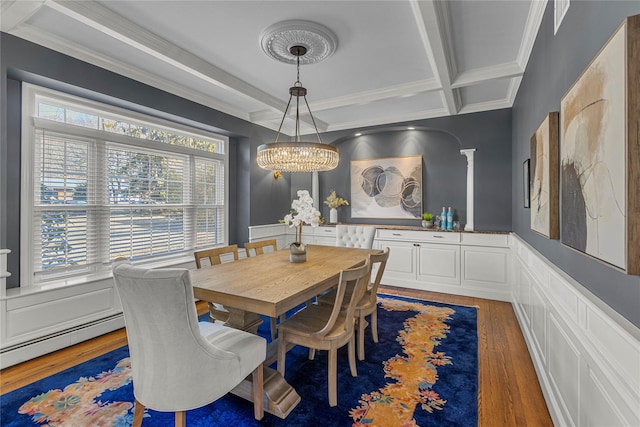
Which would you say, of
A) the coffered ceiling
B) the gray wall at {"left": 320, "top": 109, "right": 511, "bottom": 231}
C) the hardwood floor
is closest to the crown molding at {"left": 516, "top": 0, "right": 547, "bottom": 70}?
the coffered ceiling

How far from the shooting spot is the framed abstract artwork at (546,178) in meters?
1.80

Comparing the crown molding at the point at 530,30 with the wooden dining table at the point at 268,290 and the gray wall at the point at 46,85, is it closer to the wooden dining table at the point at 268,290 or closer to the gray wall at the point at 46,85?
the wooden dining table at the point at 268,290

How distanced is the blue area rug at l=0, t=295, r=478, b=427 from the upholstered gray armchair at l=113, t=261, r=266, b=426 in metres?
0.10

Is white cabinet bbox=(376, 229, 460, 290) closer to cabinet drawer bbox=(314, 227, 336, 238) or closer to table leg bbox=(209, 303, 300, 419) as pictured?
cabinet drawer bbox=(314, 227, 336, 238)

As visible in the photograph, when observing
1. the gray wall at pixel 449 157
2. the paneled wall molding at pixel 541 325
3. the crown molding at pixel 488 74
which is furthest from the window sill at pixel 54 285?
the crown molding at pixel 488 74

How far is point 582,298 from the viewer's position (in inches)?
51.4

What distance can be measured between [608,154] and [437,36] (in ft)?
5.58

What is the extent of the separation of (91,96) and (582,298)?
4.03m

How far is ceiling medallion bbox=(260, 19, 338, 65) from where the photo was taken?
2365 mm

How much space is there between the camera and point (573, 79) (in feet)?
5.02

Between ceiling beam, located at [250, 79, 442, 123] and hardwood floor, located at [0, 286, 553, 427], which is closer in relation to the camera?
hardwood floor, located at [0, 286, 553, 427]

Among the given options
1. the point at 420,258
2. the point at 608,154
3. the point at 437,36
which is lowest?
the point at 420,258

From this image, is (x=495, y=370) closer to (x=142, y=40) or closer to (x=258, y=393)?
(x=258, y=393)

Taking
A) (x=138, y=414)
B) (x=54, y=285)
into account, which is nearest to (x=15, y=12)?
(x=54, y=285)
